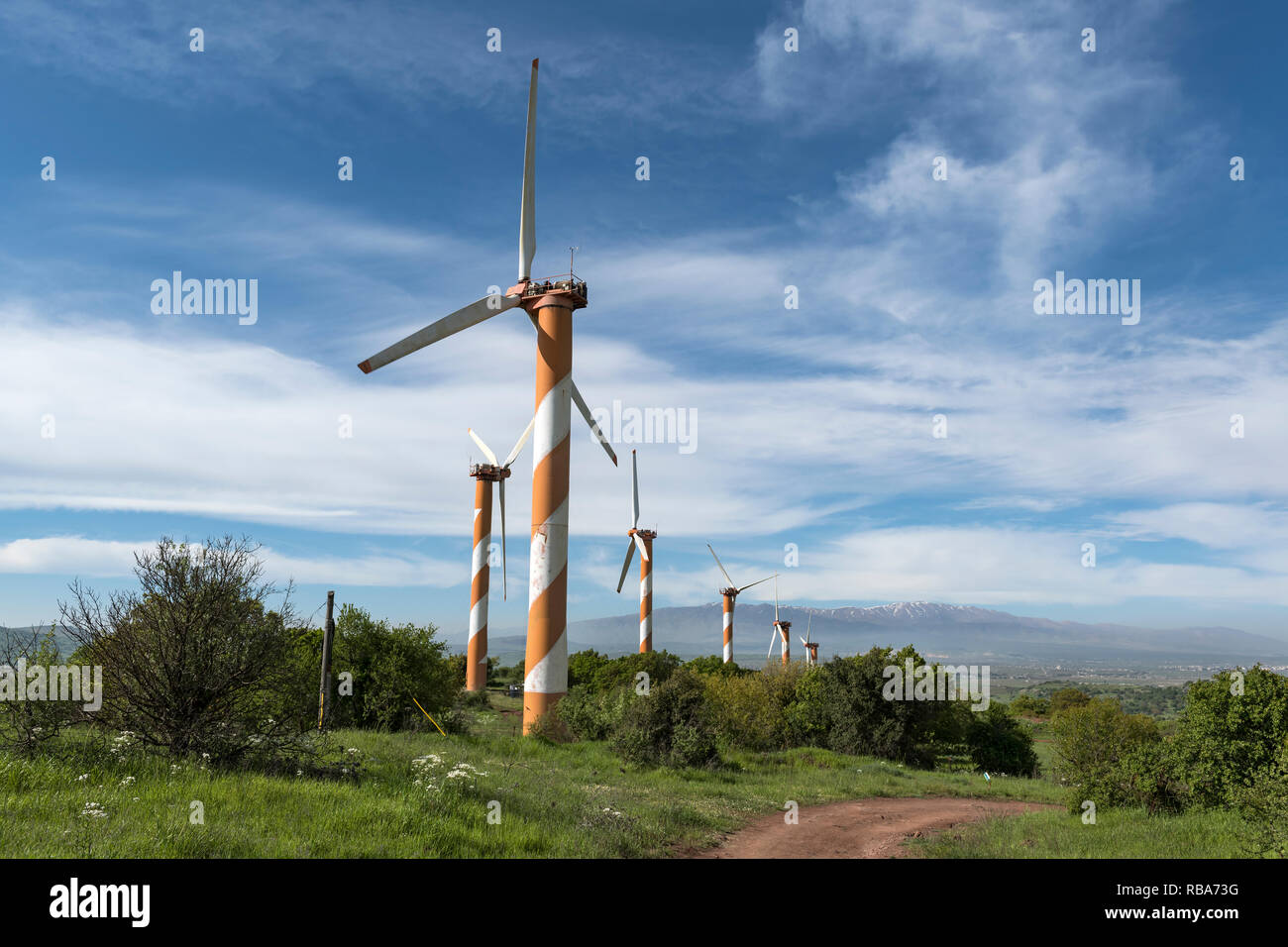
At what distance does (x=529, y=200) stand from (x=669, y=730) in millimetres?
29736

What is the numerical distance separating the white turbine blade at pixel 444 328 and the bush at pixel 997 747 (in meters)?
45.8

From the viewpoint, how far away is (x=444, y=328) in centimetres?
3553

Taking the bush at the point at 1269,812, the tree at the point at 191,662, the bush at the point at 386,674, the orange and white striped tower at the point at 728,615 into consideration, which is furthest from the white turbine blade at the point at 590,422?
the orange and white striped tower at the point at 728,615

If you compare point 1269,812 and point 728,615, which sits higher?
point 1269,812

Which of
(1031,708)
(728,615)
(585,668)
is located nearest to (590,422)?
(585,668)

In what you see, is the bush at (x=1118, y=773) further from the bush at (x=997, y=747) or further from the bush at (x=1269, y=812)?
the bush at (x=997, y=747)

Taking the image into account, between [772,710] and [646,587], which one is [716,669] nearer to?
[646,587]

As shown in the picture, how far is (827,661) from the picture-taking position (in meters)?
48.9

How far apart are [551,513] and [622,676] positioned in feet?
102

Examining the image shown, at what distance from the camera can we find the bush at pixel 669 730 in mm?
28594

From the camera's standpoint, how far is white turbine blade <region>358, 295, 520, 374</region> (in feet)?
104
